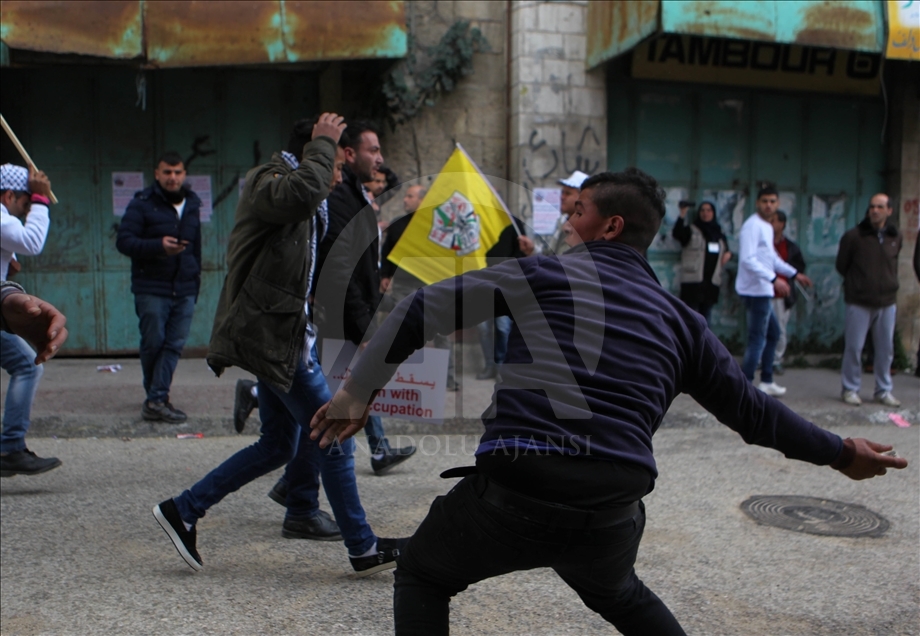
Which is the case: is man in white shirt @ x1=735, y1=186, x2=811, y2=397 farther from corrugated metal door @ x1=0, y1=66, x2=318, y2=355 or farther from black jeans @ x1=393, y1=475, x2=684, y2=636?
black jeans @ x1=393, y1=475, x2=684, y2=636

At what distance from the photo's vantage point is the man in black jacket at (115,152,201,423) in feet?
21.6

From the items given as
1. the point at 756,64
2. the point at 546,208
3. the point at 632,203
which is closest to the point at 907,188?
the point at 756,64

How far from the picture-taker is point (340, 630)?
10.5 ft

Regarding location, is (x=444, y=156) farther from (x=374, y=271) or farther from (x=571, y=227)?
(x=571, y=227)

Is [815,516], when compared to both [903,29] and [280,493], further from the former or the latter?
[903,29]

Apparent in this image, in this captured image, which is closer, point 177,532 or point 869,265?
point 177,532

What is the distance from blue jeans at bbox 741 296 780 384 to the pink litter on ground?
3.69 feet

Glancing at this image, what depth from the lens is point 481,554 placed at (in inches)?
85.3

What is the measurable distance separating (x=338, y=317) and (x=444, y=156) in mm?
5563

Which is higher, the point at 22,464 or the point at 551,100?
the point at 551,100

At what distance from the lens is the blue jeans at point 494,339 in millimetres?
8883

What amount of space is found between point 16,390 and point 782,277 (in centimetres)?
672

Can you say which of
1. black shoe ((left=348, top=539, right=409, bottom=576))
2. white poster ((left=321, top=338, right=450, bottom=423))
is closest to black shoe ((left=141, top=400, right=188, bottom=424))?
white poster ((left=321, top=338, right=450, bottom=423))

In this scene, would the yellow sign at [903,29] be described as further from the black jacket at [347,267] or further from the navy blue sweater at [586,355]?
the navy blue sweater at [586,355]
